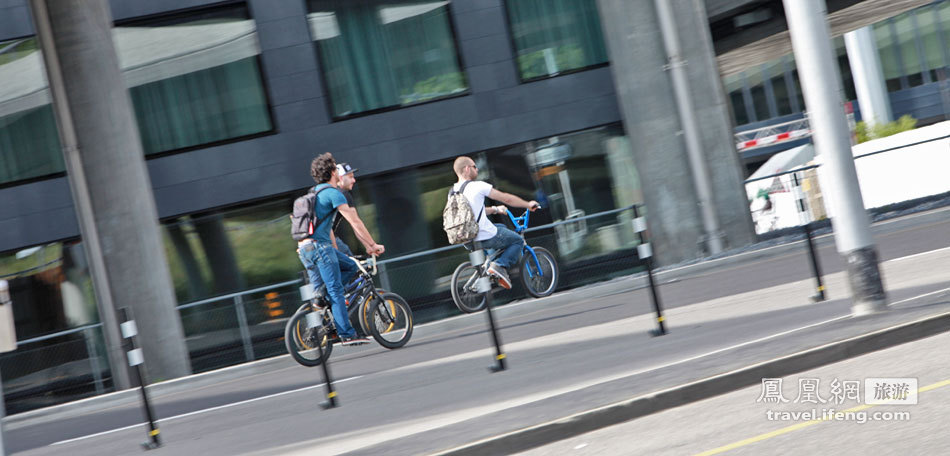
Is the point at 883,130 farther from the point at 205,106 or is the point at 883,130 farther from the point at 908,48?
the point at 205,106

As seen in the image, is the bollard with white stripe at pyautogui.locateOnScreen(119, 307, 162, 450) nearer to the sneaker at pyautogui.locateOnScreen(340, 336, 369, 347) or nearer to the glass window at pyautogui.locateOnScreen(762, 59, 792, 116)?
the sneaker at pyautogui.locateOnScreen(340, 336, 369, 347)

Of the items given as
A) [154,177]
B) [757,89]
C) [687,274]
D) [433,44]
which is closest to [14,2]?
[154,177]

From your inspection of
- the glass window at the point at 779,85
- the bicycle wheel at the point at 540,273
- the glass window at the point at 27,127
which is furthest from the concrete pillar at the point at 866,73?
the glass window at the point at 27,127

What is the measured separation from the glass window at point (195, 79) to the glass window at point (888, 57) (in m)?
44.9

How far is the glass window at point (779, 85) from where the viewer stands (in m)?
55.7

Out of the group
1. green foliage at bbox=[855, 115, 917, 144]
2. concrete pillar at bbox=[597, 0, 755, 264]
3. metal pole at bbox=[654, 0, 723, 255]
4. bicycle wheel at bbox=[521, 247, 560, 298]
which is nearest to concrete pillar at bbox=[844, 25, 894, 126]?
green foliage at bbox=[855, 115, 917, 144]

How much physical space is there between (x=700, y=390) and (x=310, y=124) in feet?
39.0

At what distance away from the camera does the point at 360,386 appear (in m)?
9.81

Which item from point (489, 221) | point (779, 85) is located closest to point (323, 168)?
point (489, 221)

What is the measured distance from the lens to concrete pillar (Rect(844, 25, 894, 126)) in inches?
1992

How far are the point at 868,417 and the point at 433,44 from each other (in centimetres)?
1364

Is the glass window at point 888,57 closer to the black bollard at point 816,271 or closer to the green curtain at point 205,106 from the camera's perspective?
the green curtain at point 205,106

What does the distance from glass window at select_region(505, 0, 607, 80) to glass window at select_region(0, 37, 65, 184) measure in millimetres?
7897

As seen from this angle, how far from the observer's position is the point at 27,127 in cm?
1675
